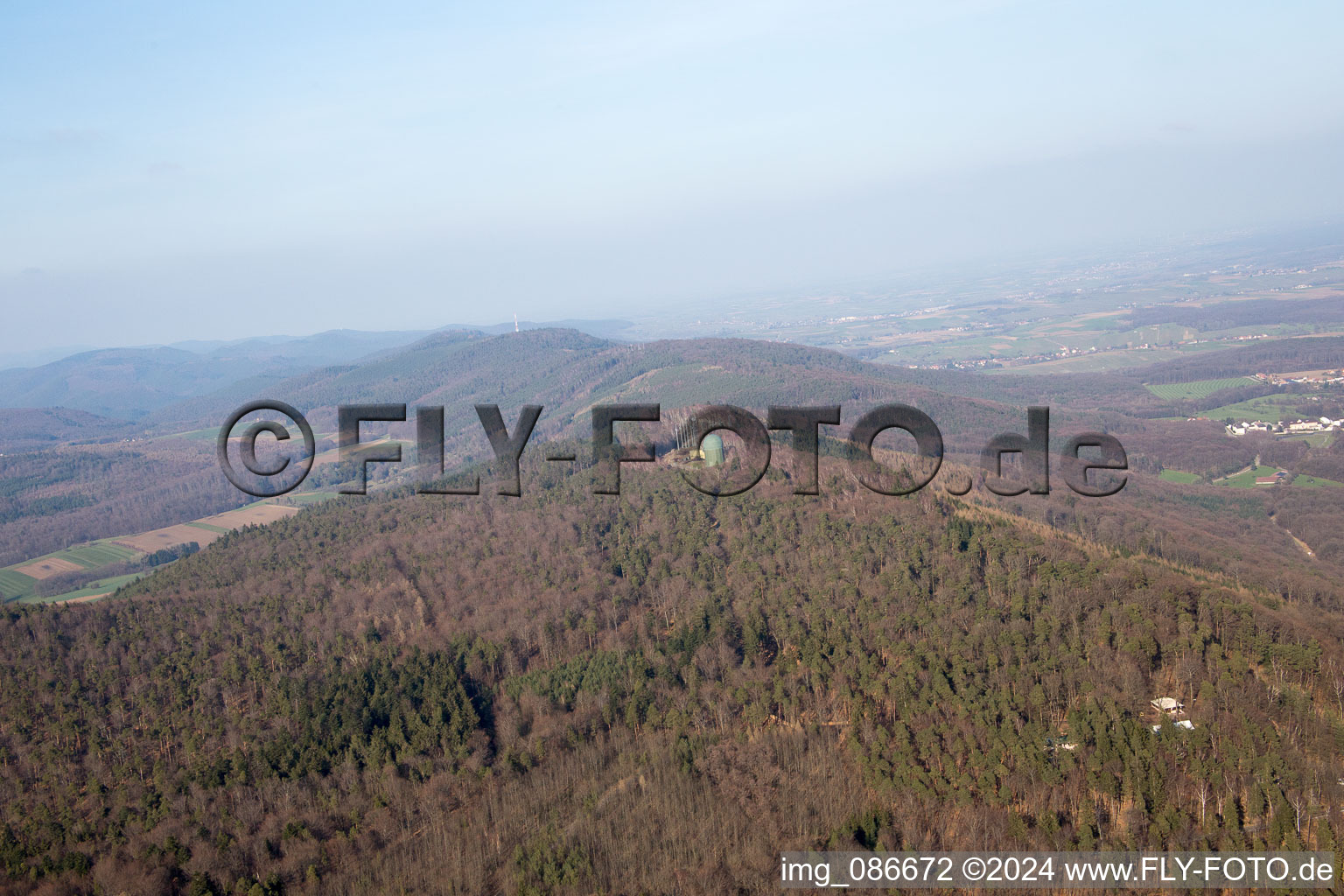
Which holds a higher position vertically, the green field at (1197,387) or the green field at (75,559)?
the green field at (1197,387)

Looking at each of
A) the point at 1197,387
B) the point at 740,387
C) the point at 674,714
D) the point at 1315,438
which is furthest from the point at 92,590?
the point at 1197,387

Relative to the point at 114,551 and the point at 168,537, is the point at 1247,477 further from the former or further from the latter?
the point at 114,551

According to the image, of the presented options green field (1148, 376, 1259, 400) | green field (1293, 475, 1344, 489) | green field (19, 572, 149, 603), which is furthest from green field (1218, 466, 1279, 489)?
green field (19, 572, 149, 603)

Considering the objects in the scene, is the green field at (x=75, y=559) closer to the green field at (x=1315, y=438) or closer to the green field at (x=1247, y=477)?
the green field at (x=1247, y=477)

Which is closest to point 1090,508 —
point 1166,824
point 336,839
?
point 1166,824

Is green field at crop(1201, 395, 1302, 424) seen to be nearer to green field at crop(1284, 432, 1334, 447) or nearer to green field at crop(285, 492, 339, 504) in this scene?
green field at crop(1284, 432, 1334, 447)

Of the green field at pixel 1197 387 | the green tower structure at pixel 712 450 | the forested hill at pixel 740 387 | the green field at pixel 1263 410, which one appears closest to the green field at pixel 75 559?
the forested hill at pixel 740 387
